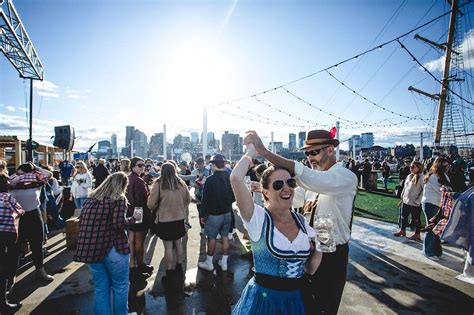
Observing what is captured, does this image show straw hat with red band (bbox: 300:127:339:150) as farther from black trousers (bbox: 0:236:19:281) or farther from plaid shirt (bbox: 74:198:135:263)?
black trousers (bbox: 0:236:19:281)

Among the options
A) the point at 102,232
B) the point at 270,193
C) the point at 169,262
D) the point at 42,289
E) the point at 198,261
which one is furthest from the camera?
the point at 198,261

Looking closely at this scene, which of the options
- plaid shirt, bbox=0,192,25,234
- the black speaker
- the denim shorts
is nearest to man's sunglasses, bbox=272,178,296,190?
the denim shorts

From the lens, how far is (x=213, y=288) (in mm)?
3996

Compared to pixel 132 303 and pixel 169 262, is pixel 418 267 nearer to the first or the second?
pixel 169 262

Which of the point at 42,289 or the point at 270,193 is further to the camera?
the point at 42,289

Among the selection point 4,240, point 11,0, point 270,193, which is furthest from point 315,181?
point 11,0

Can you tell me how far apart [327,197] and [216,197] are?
2.84 metres

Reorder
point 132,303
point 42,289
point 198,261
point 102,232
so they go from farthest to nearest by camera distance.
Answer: point 198,261 → point 42,289 → point 132,303 → point 102,232

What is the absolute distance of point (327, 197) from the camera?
A: 2.09 m

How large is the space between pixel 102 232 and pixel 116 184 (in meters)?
0.55

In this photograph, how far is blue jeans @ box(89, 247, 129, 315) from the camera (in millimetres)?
2787

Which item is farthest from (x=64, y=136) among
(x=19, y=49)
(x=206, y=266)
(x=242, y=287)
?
(x=242, y=287)

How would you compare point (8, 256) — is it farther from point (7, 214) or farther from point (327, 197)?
point (327, 197)

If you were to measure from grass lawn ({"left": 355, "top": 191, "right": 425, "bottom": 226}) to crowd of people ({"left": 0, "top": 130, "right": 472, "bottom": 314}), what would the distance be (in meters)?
2.49
